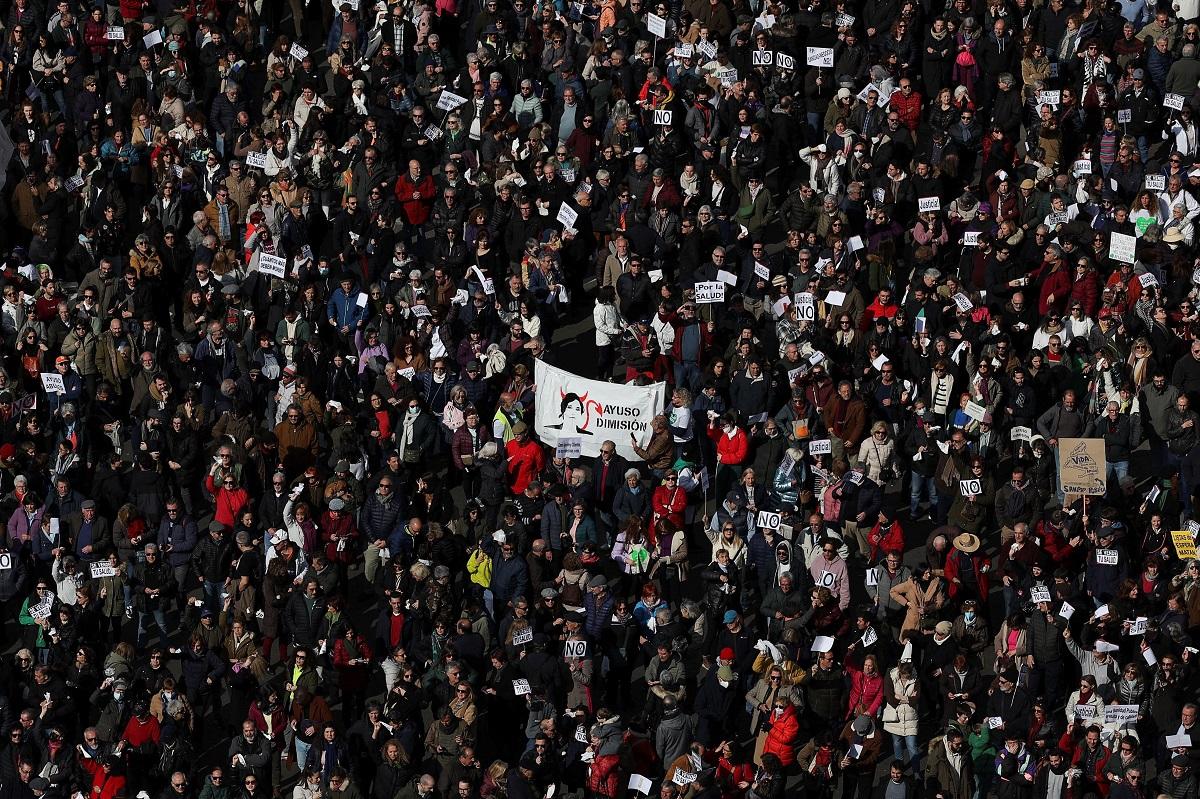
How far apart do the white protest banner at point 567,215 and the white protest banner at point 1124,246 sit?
237 inches

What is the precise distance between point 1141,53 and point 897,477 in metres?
6.90

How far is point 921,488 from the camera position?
107 feet

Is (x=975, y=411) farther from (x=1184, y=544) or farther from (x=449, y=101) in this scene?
(x=449, y=101)

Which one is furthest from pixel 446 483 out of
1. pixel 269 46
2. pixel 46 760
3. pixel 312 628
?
pixel 269 46

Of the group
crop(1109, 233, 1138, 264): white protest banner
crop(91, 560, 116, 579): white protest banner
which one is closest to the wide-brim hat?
crop(1109, 233, 1138, 264): white protest banner

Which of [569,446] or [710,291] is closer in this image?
[569,446]

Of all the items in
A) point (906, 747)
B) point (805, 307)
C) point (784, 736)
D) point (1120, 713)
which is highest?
point (805, 307)

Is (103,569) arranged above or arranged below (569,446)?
below

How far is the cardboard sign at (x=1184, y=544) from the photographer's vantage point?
3058 cm

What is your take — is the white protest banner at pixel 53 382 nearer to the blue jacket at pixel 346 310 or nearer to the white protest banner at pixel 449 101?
the blue jacket at pixel 346 310

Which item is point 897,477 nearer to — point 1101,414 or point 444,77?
point 1101,414

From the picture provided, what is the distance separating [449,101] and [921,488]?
27.5 feet

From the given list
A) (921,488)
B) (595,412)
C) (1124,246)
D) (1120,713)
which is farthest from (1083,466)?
(595,412)

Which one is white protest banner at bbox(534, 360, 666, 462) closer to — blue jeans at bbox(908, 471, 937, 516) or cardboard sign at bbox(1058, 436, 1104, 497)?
blue jeans at bbox(908, 471, 937, 516)
